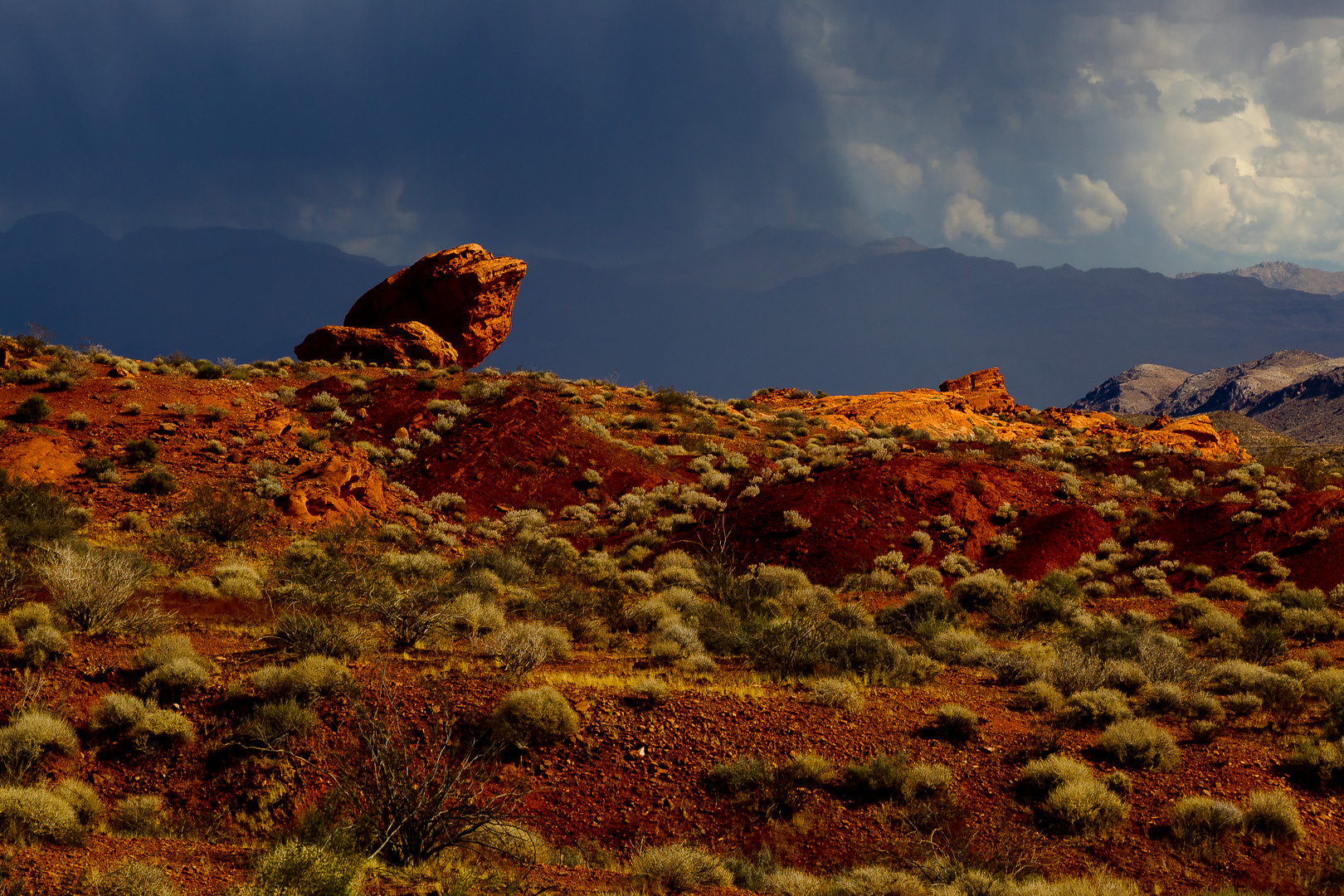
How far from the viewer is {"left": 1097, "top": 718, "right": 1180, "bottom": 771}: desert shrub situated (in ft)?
24.6

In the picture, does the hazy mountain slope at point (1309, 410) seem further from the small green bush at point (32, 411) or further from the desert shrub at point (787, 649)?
the small green bush at point (32, 411)

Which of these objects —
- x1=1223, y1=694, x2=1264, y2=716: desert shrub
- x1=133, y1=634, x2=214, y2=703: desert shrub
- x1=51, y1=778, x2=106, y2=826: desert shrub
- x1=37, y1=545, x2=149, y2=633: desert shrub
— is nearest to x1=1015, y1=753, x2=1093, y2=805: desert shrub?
x1=1223, y1=694, x2=1264, y2=716: desert shrub

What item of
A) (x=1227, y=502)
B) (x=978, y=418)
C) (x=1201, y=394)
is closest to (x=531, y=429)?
(x=1227, y=502)

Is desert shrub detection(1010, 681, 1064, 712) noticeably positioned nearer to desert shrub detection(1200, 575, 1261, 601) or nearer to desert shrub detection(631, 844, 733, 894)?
desert shrub detection(631, 844, 733, 894)

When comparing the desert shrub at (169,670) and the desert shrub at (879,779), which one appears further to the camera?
the desert shrub at (169,670)

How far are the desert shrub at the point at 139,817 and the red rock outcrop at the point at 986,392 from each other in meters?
49.2

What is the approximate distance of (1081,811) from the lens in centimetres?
657

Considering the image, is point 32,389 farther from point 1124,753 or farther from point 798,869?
point 1124,753

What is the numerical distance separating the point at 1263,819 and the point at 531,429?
21.1 metres

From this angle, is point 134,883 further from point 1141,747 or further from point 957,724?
point 1141,747

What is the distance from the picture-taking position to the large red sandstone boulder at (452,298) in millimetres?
38312

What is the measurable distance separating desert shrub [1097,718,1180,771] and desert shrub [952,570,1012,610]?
6731mm

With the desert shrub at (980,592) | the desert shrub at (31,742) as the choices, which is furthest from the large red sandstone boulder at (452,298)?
the desert shrub at (31,742)

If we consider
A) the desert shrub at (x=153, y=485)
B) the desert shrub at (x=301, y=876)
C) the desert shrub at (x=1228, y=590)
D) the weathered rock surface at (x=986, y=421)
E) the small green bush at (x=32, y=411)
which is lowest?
the desert shrub at (x=301, y=876)
